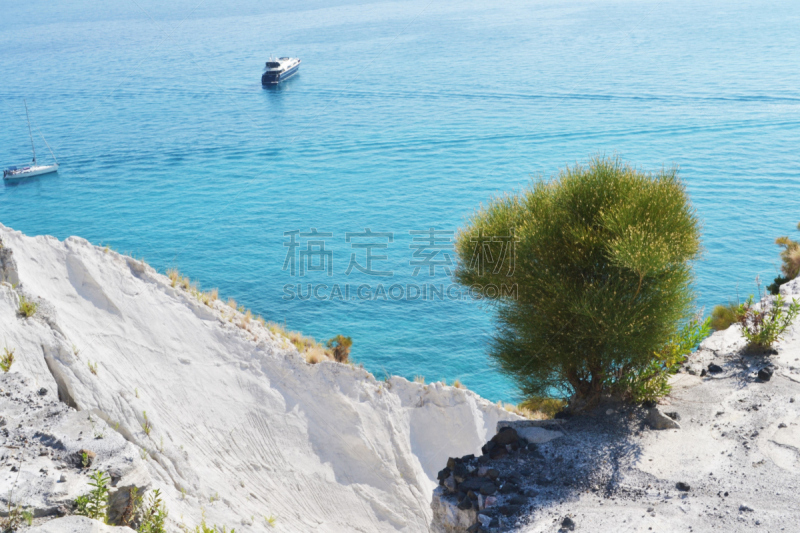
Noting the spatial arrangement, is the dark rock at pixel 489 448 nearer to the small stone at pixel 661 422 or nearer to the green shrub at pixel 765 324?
the small stone at pixel 661 422

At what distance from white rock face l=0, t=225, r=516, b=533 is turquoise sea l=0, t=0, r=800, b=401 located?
5.60 meters

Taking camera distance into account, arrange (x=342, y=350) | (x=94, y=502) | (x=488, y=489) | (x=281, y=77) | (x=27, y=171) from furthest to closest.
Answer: (x=281, y=77), (x=27, y=171), (x=342, y=350), (x=488, y=489), (x=94, y=502)

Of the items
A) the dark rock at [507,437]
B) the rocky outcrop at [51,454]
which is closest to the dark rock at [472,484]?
the dark rock at [507,437]

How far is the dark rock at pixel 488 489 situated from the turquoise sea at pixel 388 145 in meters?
11.1

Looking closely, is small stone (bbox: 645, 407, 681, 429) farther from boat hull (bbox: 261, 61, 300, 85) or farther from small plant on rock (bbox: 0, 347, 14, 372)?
boat hull (bbox: 261, 61, 300, 85)

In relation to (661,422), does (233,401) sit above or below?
below

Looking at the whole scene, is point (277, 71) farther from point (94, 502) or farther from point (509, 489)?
point (94, 502)

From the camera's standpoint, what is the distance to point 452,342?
2902cm

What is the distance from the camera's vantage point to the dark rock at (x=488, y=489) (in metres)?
10.9

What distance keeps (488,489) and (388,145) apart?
46.7 meters

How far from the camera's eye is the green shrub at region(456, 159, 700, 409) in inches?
472

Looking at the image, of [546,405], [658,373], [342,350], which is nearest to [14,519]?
[658,373]

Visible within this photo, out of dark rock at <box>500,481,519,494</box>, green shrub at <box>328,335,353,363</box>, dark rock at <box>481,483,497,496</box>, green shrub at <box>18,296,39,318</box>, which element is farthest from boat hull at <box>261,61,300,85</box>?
dark rock at <box>500,481,519,494</box>

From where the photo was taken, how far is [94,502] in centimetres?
853
